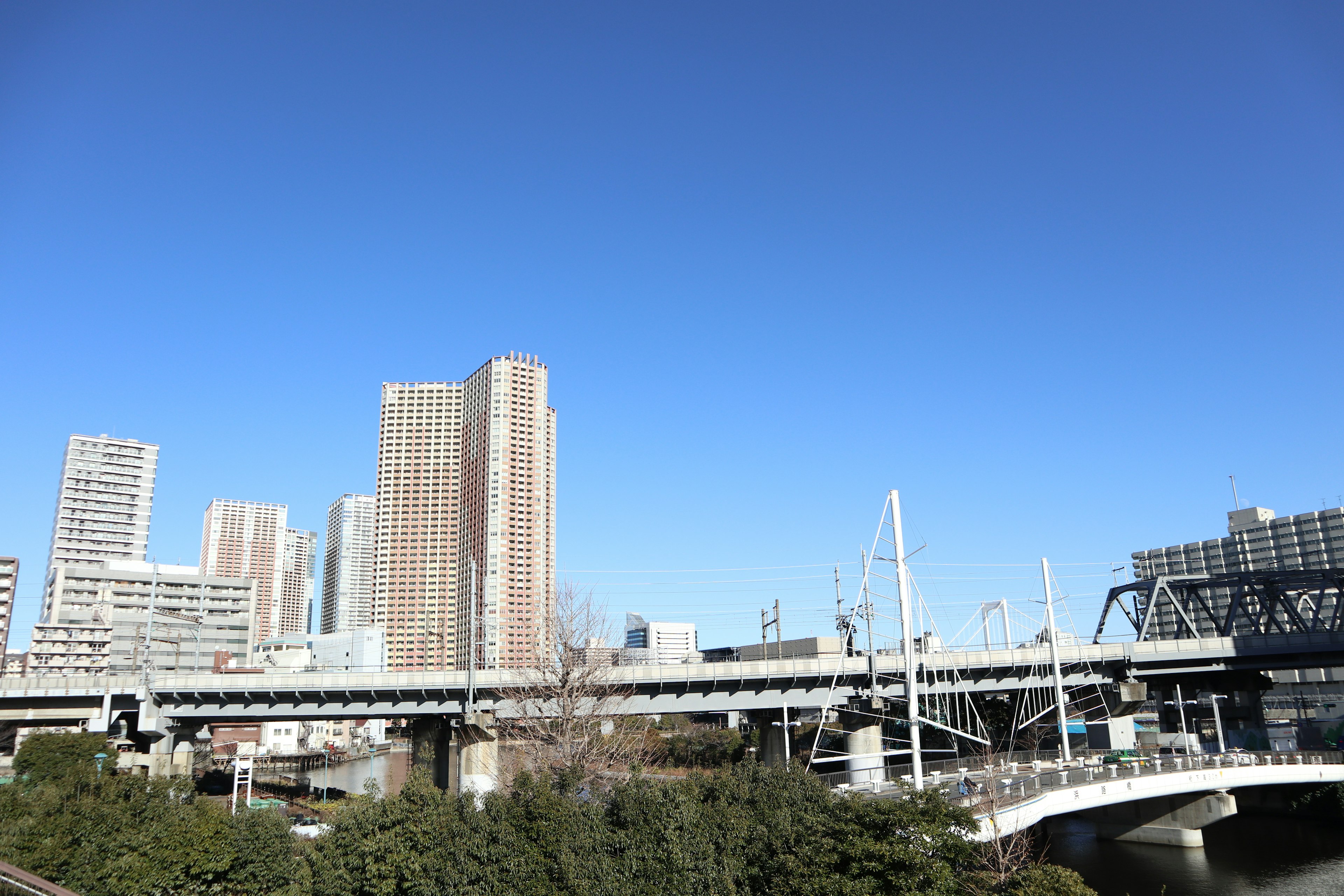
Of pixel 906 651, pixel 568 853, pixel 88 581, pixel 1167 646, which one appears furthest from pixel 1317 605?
pixel 88 581

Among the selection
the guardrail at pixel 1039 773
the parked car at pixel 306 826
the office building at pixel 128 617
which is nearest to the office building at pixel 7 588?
the office building at pixel 128 617

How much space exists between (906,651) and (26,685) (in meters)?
58.0

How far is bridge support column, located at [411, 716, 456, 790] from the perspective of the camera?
6334cm

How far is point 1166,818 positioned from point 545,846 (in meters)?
46.7

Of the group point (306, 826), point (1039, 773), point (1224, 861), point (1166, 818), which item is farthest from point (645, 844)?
point (1166, 818)

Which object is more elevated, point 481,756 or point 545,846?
point 545,846

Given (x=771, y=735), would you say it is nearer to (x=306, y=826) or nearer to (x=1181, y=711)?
(x=306, y=826)

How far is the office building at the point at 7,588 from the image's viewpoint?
164m

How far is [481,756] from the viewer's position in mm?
58750

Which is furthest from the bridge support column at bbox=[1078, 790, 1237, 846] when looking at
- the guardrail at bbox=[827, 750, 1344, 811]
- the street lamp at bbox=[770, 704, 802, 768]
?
the street lamp at bbox=[770, 704, 802, 768]

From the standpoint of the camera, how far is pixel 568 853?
2528cm

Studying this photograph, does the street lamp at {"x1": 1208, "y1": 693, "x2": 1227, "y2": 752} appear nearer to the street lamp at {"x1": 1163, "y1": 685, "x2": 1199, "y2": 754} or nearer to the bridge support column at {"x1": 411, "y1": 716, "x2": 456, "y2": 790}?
the street lamp at {"x1": 1163, "y1": 685, "x2": 1199, "y2": 754}

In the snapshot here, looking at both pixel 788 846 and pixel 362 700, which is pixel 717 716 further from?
pixel 788 846

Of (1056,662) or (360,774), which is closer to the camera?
(1056,662)
